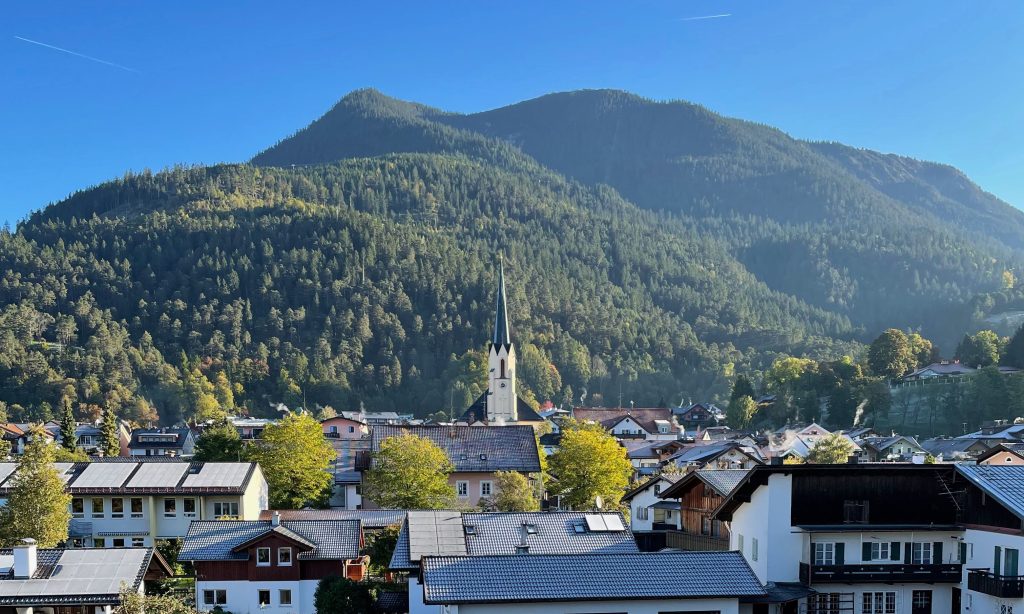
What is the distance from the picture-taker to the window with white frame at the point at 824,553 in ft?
102

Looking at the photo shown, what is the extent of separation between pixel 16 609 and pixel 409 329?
158 meters

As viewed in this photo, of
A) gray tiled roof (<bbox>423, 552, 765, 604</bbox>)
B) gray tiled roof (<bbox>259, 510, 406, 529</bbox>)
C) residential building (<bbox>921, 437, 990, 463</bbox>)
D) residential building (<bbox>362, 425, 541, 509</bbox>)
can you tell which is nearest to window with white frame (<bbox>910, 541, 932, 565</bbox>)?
gray tiled roof (<bbox>423, 552, 765, 604</bbox>)

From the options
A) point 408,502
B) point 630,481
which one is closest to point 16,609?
point 408,502

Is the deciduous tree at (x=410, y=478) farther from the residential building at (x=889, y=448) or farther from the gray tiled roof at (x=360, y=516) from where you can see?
the residential building at (x=889, y=448)

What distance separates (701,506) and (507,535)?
862 cm

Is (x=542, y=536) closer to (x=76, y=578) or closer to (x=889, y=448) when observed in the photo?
(x=76, y=578)

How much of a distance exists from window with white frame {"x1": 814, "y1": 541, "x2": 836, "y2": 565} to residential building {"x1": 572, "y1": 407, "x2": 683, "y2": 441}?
7149 centimetres

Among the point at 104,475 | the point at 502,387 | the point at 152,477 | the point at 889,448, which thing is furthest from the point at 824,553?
the point at 502,387

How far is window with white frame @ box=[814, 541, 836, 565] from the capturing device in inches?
1226

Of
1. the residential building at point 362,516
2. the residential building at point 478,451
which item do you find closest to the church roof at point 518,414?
the residential building at point 478,451

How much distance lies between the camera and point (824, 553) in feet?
102

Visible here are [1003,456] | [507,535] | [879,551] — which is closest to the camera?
[879,551]

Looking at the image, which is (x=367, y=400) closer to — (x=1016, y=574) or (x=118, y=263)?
(x=118, y=263)

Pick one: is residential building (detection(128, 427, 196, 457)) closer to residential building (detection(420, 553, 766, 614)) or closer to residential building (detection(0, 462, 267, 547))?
residential building (detection(0, 462, 267, 547))
